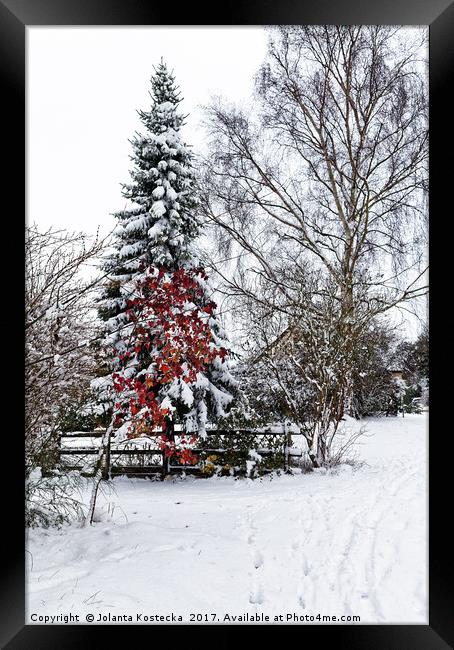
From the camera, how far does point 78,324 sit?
2.55 metres

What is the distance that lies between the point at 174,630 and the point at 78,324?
1.55 m

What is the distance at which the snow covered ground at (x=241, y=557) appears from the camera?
2.04m

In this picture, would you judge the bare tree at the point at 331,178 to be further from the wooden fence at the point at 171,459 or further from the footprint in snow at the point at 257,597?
the footprint in snow at the point at 257,597

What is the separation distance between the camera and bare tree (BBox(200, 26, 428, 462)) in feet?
14.8

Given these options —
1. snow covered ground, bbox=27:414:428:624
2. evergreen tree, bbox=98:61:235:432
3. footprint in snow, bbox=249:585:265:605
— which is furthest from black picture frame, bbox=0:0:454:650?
evergreen tree, bbox=98:61:235:432

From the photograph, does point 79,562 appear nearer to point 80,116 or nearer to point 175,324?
point 175,324

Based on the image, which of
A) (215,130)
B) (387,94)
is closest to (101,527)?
(215,130)

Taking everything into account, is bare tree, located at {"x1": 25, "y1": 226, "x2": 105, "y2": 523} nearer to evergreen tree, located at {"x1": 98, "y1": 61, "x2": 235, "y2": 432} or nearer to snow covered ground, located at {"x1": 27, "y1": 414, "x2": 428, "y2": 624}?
snow covered ground, located at {"x1": 27, "y1": 414, "x2": 428, "y2": 624}

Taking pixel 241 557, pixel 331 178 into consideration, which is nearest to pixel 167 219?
pixel 331 178

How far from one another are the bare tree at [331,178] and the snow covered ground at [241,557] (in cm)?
154
